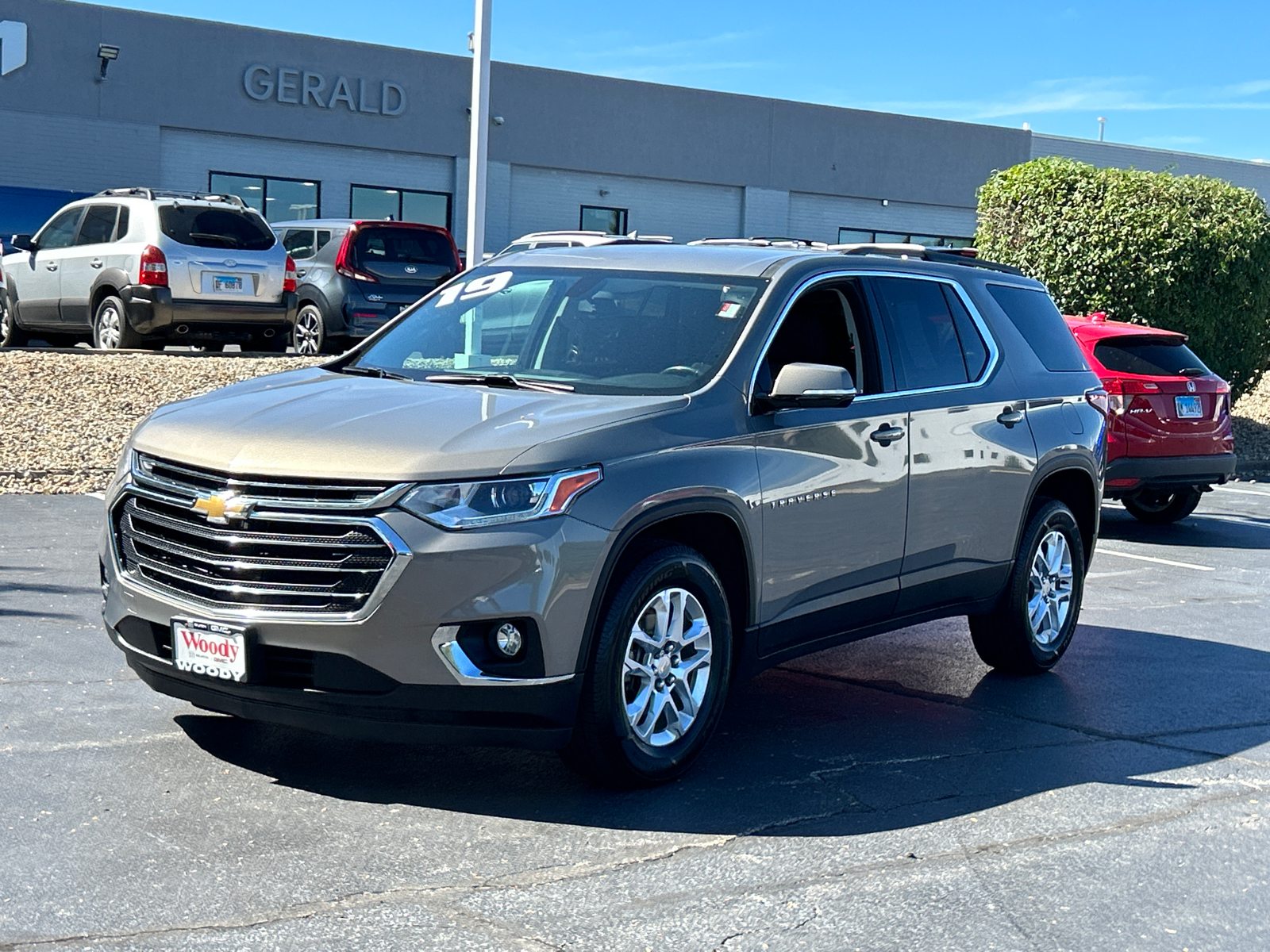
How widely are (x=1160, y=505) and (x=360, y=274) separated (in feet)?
32.2

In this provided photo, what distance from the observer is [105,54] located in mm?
30438

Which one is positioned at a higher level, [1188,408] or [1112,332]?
[1112,332]

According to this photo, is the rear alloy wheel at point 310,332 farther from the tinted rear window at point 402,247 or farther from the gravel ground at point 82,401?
the gravel ground at point 82,401

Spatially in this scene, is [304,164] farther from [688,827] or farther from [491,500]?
[688,827]

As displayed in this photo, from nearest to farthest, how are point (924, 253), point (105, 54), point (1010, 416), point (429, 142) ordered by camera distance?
point (1010, 416), point (924, 253), point (105, 54), point (429, 142)

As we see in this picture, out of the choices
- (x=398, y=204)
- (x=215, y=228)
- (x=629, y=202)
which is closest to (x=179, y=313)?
(x=215, y=228)

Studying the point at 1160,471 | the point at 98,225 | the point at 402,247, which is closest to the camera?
the point at 1160,471

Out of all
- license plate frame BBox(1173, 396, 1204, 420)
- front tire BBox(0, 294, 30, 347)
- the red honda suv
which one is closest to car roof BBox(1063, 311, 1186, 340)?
the red honda suv

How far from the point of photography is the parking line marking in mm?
11164

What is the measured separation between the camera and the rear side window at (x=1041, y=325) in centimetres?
746

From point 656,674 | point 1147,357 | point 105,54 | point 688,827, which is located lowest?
point 688,827

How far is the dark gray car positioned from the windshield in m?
0.01

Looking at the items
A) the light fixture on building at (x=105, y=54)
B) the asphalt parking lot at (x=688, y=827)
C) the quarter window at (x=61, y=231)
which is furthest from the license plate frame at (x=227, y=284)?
the light fixture on building at (x=105, y=54)

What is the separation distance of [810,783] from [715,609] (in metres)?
0.69
